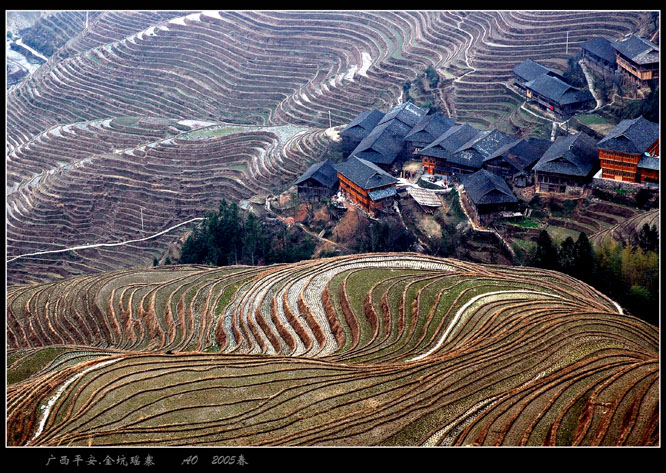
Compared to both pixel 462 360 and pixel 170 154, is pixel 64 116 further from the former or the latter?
pixel 462 360

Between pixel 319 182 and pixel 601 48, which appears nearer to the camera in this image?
pixel 319 182

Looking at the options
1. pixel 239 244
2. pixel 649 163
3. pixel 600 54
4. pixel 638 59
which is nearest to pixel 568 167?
pixel 649 163

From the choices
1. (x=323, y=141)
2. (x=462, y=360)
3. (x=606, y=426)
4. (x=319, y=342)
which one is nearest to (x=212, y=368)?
(x=319, y=342)

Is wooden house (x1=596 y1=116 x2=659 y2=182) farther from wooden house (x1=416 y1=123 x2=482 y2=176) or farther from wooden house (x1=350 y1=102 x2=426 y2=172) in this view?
wooden house (x1=350 y1=102 x2=426 y2=172)

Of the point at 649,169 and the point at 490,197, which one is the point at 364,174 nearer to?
the point at 490,197

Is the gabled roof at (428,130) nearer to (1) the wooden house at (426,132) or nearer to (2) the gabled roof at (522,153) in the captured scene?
(1) the wooden house at (426,132)

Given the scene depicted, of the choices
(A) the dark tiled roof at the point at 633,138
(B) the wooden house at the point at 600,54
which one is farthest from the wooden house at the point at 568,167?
(B) the wooden house at the point at 600,54
